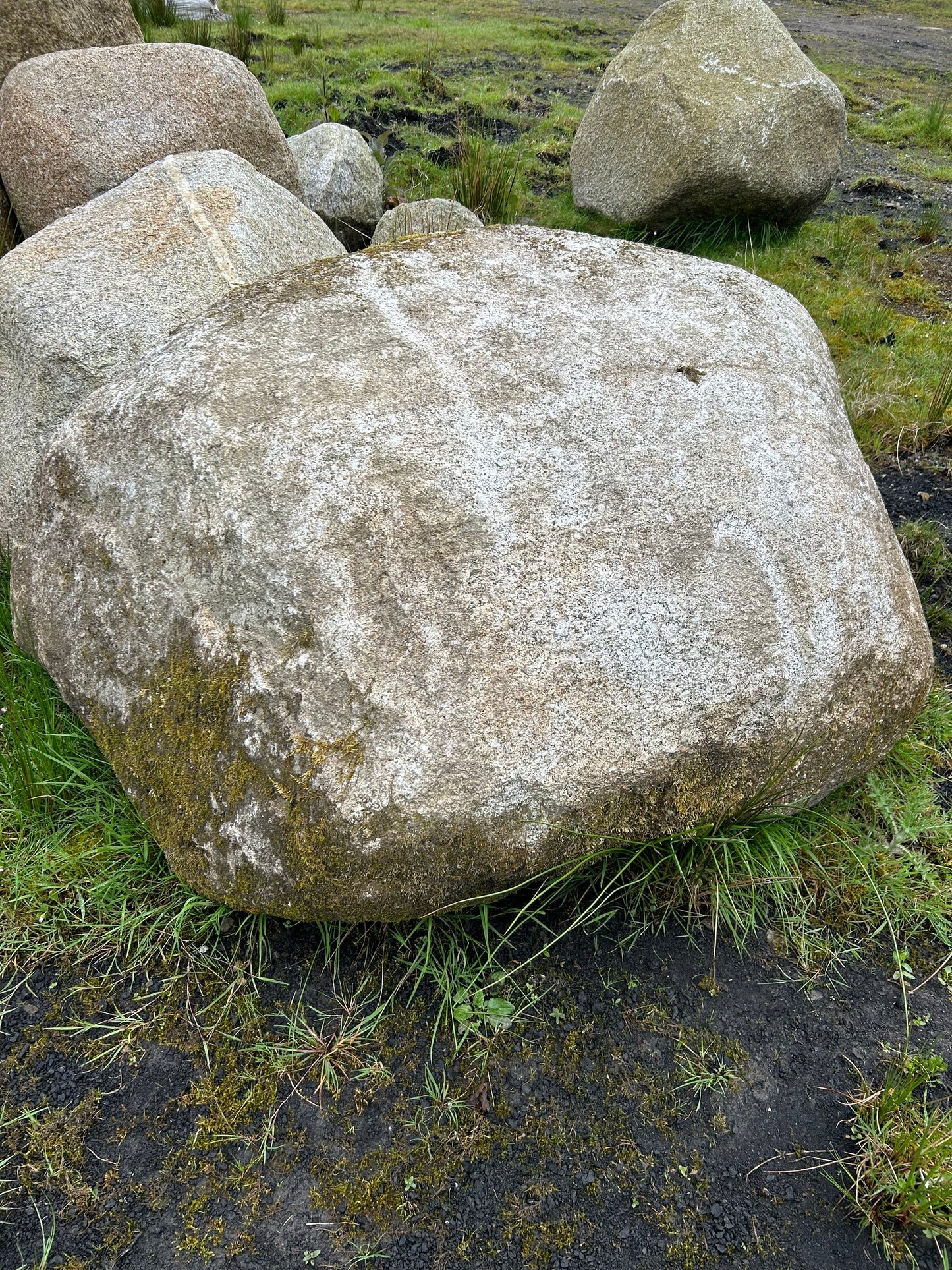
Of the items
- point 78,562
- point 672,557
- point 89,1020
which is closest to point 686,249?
point 672,557

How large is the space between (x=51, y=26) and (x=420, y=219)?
190 cm

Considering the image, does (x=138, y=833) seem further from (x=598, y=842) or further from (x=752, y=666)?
(x=752, y=666)

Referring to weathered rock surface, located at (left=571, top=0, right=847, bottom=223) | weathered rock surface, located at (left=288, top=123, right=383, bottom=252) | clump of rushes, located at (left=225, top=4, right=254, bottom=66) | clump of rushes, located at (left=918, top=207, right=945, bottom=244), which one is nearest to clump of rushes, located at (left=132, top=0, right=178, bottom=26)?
clump of rushes, located at (left=225, top=4, right=254, bottom=66)

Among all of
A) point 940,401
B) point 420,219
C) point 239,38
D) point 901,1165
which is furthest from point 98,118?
point 239,38

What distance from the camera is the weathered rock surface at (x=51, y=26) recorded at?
3.97m

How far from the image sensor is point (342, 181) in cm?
524

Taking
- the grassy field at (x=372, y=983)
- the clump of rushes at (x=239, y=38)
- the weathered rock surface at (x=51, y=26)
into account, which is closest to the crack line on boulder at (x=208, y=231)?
the grassy field at (x=372, y=983)

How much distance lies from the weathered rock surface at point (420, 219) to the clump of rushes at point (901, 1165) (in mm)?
4286

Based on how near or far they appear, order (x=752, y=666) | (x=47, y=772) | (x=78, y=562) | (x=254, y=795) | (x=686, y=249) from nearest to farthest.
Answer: (x=254, y=795), (x=752, y=666), (x=78, y=562), (x=47, y=772), (x=686, y=249)

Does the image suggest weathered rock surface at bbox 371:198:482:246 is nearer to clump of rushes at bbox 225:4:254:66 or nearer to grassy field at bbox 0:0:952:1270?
grassy field at bbox 0:0:952:1270

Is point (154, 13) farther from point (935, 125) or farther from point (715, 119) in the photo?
point (935, 125)

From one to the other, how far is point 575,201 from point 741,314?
13.8ft

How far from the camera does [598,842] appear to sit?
6.26 ft

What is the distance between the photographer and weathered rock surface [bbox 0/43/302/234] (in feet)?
11.6
